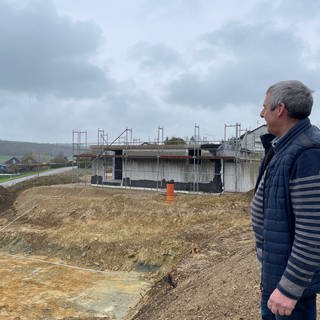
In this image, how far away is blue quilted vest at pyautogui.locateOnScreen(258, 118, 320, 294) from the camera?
2.44 metres

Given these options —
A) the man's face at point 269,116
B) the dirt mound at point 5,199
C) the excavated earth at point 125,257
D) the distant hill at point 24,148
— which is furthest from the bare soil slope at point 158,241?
the distant hill at point 24,148

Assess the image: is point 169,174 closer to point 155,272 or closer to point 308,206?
point 155,272

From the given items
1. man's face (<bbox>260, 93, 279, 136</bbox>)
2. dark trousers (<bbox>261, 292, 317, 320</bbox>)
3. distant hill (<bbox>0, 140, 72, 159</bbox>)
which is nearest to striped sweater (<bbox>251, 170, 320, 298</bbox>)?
dark trousers (<bbox>261, 292, 317, 320</bbox>)

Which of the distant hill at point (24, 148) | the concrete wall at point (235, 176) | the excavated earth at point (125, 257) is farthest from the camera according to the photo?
the distant hill at point (24, 148)

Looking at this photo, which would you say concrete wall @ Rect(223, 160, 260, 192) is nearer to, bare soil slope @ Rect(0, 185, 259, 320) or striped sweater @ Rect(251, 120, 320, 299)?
bare soil slope @ Rect(0, 185, 259, 320)

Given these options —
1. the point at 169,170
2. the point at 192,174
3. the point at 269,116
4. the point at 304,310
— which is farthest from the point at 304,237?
the point at 169,170

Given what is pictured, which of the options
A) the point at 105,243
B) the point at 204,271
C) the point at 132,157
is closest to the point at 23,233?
the point at 105,243

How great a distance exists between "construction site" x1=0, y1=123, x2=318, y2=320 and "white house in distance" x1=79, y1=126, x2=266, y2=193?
0.77 ft

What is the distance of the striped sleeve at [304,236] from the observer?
7.57ft

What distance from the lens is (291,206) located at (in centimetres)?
244

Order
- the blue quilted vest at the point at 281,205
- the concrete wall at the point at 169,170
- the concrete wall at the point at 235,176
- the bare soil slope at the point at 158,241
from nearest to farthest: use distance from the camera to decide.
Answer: the blue quilted vest at the point at 281,205
the bare soil slope at the point at 158,241
the concrete wall at the point at 235,176
the concrete wall at the point at 169,170

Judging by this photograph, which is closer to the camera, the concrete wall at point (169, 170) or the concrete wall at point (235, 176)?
the concrete wall at point (235, 176)

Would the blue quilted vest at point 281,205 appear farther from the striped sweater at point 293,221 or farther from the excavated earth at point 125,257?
the excavated earth at point 125,257

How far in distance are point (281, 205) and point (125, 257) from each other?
1381 cm
